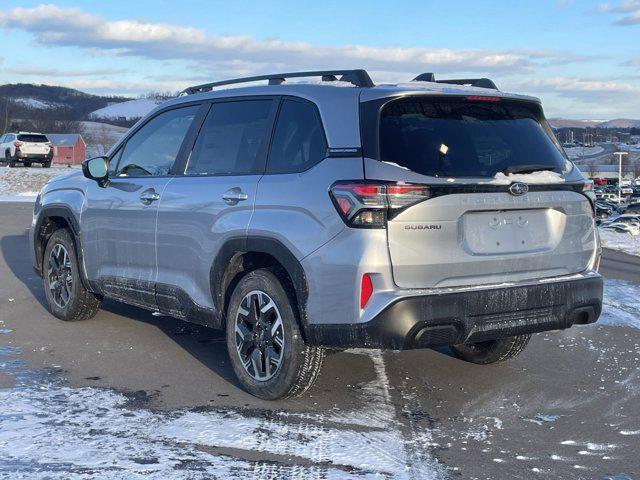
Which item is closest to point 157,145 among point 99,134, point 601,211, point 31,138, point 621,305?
point 621,305

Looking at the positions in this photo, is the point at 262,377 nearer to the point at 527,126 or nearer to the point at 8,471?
the point at 8,471

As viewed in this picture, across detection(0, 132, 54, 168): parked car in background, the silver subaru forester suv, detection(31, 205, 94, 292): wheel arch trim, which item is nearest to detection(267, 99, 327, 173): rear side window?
the silver subaru forester suv

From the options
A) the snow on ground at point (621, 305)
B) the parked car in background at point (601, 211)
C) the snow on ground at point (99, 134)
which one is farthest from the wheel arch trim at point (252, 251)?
the snow on ground at point (99, 134)

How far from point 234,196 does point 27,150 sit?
38329mm

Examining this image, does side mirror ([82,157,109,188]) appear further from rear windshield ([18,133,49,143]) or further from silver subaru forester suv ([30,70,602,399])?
rear windshield ([18,133,49,143])

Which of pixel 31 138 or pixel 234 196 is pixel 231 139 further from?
pixel 31 138

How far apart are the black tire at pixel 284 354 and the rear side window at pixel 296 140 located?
663 mm

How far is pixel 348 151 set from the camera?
4.62 m

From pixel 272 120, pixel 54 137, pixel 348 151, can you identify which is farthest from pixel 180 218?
pixel 54 137

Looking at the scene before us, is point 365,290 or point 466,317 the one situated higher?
point 365,290

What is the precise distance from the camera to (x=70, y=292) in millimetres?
7254

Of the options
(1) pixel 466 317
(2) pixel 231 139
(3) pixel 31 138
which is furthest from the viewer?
(3) pixel 31 138

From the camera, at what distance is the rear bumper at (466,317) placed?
4457mm

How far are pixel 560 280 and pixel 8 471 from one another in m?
3.20
